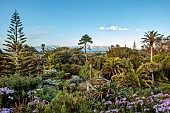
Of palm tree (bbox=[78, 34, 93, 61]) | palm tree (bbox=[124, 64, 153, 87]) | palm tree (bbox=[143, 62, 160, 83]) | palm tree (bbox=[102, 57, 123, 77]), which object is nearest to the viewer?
palm tree (bbox=[124, 64, 153, 87])

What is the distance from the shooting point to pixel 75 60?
39.2 m

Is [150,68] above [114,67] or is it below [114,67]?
above

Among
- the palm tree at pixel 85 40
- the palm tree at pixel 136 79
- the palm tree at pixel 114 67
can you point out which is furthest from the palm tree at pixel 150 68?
the palm tree at pixel 85 40

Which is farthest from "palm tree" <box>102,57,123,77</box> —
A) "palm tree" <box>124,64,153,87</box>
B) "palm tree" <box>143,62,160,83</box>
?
"palm tree" <box>124,64,153,87</box>

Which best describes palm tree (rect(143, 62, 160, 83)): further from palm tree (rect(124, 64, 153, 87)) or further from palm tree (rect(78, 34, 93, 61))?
palm tree (rect(78, 34, 93, 61))

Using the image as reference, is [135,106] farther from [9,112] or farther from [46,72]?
[46,72]

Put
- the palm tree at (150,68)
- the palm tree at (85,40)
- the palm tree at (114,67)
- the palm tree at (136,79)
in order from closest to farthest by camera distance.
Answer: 1. the palm tree at (136,79)
2. the palm tree at (150,68)
3. the palm tree at (114,67)
4. the palm tree at (85,40)

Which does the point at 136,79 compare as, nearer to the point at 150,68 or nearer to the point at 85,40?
the point at 150,68

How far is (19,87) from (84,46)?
4007cm

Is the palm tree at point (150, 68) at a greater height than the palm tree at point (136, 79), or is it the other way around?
the palm tree at point (150, 68)

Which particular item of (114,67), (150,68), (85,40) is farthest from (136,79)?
(85,40)

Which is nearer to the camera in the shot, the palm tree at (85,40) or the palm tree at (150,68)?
the palm tree at (150,68)

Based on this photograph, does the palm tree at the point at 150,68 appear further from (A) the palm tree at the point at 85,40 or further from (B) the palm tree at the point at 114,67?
(A) the palm tree at the point at 85,40

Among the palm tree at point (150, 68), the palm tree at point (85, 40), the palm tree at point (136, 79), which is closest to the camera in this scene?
the palm tree at point (136, 79)
